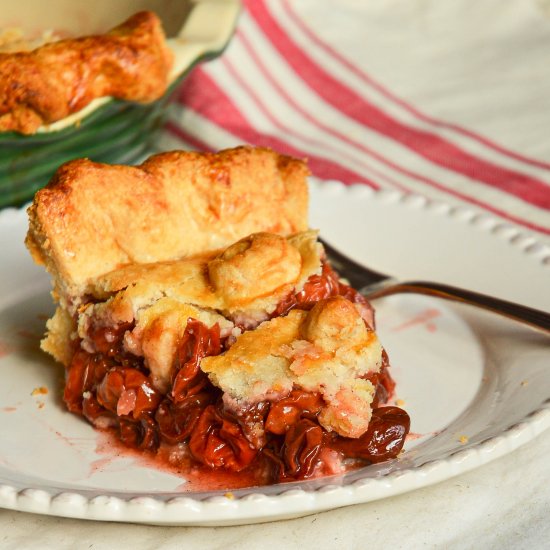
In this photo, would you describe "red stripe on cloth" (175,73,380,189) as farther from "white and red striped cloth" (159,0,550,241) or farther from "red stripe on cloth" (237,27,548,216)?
"red stripe on cloth" (237,27,548,216)

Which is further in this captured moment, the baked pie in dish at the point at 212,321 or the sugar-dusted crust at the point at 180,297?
the sugar-dusted crust at the point at 180,297

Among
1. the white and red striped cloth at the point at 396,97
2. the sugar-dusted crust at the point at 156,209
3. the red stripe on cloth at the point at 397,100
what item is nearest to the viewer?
the sugar-dusted crust at the point at 156,209

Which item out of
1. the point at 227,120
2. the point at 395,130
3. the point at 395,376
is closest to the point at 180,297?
the point at 395,376

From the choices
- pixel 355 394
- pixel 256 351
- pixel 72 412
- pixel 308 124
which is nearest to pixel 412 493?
pixel 355 394

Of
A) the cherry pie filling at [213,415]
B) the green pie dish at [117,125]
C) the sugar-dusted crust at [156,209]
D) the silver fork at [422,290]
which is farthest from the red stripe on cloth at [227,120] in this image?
the cherry pie filling at [213,415]

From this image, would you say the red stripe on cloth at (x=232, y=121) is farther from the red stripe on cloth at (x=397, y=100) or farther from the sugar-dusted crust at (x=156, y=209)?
the sugar-dusted crust at (x=156, y=209)

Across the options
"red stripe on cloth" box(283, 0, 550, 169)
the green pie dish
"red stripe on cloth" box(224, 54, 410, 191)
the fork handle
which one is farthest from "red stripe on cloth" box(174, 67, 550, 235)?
the fork handle
